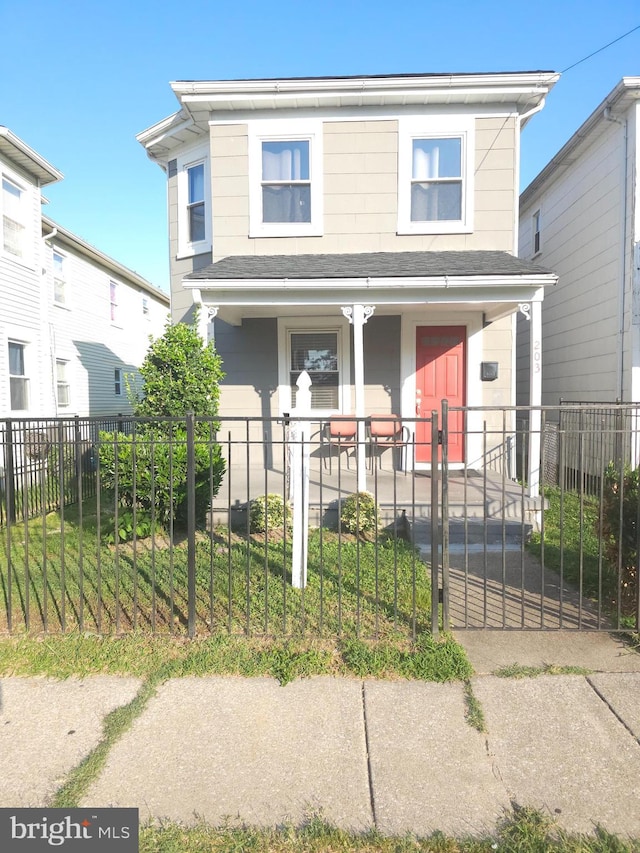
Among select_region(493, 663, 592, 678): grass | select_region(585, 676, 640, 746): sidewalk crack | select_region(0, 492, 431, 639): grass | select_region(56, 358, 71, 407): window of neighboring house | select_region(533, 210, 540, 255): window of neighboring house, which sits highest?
select_region(533, 210, 540, 255): window of neighboring house

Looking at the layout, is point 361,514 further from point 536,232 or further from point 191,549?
point 536,232

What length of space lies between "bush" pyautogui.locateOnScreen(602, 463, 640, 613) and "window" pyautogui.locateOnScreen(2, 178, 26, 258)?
11.5m

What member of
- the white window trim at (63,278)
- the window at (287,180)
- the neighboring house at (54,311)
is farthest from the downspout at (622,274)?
the white window trim at (63,278)

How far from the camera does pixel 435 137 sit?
8.12 m

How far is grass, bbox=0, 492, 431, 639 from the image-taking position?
3979 millimetres

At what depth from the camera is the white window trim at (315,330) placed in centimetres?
846

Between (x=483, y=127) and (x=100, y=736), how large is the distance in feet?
29.3

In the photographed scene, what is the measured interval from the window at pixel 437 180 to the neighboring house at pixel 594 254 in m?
2.73

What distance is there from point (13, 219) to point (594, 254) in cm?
1159

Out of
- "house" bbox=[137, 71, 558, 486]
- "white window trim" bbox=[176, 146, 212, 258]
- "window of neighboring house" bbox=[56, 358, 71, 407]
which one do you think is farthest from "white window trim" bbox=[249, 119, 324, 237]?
"window of neighboring house" bbox=[56, 358, 71, 407]

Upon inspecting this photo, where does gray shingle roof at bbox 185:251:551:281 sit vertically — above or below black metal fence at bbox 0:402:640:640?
above

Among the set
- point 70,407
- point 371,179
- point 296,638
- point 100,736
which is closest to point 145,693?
point 100,736

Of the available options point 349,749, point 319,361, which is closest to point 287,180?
point 319,361

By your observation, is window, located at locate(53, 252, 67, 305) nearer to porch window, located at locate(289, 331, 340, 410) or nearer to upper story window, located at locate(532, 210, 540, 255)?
porch window, located at locate(289, 331, 340, 410)
